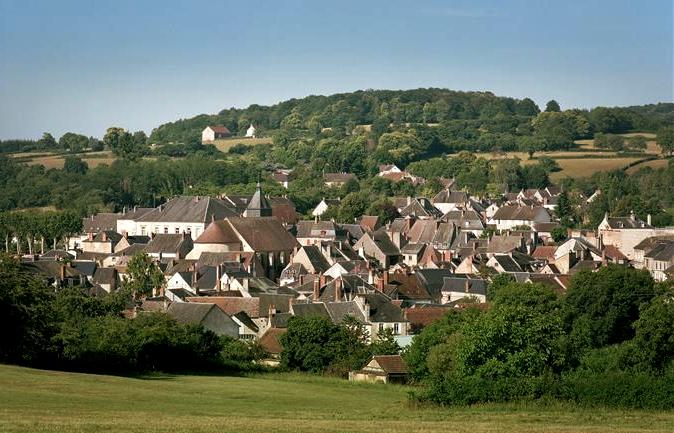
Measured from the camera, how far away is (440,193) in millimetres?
133750

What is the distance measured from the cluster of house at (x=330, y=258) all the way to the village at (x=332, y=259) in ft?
0.32

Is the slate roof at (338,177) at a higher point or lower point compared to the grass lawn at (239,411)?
lower

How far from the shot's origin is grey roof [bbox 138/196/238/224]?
329 feet

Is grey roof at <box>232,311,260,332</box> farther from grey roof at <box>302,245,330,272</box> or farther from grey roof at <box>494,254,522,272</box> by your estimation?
grey roof at <box>494,254,522,272</box>

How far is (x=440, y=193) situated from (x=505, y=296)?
82.0 metres

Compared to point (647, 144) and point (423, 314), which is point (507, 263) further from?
point (647, 144)

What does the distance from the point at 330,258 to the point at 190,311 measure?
1025 inches

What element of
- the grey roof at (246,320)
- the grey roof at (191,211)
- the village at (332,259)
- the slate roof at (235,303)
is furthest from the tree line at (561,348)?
the grey roof at (191,211)

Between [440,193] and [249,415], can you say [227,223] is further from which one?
[249,415]

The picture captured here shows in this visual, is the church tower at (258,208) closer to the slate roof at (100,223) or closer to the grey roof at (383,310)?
the slate roof at (100,223)

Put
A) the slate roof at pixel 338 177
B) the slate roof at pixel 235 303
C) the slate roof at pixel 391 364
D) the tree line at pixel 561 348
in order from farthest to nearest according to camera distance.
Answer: the slate roof at pixel 338 177 → the slate roof at pixel 235 303 → the slate roof at pixel 391 364 → the tree line at pixel 561 348

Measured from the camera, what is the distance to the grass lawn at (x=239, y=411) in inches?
1039

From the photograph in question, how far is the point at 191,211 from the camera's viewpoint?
4001 inches

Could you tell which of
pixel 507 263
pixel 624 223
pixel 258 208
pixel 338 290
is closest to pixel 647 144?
pixel 624 223
